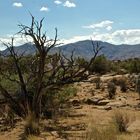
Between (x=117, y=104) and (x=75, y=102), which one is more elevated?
(x=75, y=102)

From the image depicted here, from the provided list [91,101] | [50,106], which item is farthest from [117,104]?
[50,106]

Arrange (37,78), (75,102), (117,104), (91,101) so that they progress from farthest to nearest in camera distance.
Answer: (75,102), (91,101), (117,104), (37,78)

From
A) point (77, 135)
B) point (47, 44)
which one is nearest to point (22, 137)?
point (77, 135)

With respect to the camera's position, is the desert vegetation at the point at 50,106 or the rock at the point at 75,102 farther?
the rock at the point at 75,102

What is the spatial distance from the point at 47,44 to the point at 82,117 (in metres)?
4.23

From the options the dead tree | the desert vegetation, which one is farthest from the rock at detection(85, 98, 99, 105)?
the dead tree

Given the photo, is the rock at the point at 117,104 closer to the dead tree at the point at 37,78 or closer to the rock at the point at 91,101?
the rock at the point at 91,101

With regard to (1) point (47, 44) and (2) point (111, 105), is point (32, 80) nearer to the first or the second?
(1) point (47, 44)

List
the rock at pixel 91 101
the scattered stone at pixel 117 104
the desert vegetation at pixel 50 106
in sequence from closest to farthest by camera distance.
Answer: the desert vegetation at pixel 50 106
the scattered stone at pixel 117 104
the rock at pixel 91 101

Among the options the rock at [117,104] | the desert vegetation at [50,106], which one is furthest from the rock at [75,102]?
the rock at [117,104]

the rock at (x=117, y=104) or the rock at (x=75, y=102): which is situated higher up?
the rock at (x=75, y=102)

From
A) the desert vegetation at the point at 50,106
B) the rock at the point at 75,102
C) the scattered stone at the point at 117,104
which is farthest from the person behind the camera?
the rock at the point at 75,102

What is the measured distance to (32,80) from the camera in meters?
18.4

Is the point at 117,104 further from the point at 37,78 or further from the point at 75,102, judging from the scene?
the point at 37,78
